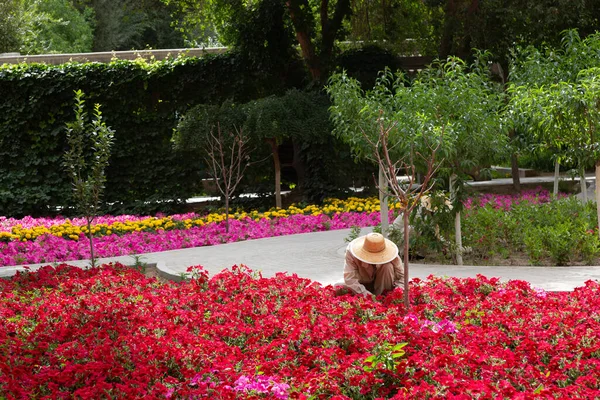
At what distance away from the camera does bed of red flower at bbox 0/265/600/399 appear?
4852 mm

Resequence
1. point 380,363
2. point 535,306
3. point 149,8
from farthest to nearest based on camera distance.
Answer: point 149,8 → point 535,306 → point 380,363

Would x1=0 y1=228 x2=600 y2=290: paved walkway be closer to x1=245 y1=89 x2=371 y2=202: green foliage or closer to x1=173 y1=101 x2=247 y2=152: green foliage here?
x1=245 y1=89 x2=371 y2=202: green foliage

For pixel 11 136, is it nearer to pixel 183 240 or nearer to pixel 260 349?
pixel 183 240

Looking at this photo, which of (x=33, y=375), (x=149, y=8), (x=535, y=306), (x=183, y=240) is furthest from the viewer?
(x=149, y=8)

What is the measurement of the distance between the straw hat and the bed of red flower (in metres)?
0.35

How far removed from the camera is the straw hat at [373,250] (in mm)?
6754

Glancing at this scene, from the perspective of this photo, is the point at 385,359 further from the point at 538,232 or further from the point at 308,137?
the point at 308,137

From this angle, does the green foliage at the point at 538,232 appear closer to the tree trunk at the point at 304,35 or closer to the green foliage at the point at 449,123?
the green foliage at the point at 449,123

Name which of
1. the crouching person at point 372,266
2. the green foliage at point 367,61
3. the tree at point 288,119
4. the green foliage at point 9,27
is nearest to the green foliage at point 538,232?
the crouching person at point 372,266

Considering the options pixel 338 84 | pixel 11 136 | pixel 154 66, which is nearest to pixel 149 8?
pixel 154 66

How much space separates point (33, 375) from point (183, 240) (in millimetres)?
7016

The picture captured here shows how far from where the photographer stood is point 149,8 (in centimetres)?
2023

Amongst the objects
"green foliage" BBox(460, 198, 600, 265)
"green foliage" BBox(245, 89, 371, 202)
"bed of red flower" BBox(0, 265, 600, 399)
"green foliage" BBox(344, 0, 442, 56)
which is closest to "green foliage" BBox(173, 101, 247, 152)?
"green foliage" BBox(245, 89, 371, 202)

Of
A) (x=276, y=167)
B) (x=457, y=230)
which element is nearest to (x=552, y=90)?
(x=457, y=230)
